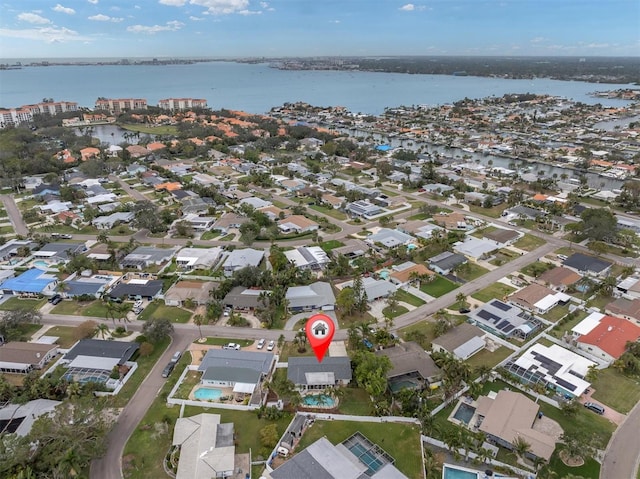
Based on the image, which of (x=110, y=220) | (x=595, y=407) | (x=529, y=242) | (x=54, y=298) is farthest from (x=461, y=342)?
(x=110, y=220)

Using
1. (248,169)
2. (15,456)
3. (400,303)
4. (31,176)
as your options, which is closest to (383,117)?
(248,169)

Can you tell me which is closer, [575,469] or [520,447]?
[520,447]

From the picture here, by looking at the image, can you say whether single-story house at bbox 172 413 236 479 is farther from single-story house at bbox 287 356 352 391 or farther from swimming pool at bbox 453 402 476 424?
swimming pool at bbox 453 402 476 424

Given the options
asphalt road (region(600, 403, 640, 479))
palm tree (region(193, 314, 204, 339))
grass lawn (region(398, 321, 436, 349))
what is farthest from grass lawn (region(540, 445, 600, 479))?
palm tree (region(193, 314, 204, 339))

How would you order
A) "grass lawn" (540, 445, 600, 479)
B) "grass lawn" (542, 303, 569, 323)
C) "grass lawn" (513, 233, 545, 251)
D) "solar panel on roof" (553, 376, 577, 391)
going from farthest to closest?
"grass lawn" (513, 233, 545, 251) → "grass lawn" (542, 303, 569, 323) → "solar panel on roof" (553, 376, 577, 391) → "grass lawn" (540, 445, 600, 479)

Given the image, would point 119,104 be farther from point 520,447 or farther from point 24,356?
point 520,447

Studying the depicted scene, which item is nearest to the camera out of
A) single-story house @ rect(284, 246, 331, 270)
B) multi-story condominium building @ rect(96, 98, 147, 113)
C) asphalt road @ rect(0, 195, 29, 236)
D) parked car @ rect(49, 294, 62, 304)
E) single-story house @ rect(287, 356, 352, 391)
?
single-story house @ rect(287, 356, 352, 391)

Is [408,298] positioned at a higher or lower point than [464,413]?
higher
